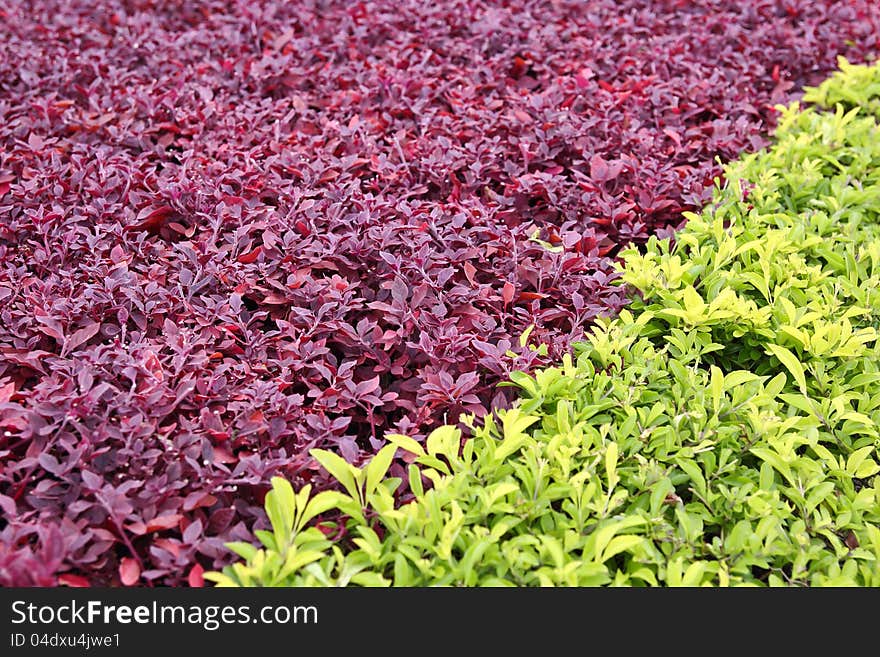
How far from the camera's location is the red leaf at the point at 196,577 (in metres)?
1.70

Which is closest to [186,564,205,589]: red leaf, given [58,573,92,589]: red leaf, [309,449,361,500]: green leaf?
[58,573,92,589]: red leaf

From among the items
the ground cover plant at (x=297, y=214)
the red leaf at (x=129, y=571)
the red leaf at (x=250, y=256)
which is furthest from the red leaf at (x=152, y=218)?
the red leaf at (x=129, y=571)

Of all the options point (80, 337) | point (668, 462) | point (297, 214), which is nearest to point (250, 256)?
point (297, 214)

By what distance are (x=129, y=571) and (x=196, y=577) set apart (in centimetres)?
13

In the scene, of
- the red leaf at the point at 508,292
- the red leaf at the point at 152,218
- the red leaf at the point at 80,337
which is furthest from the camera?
the red leaf at the point at 152,218

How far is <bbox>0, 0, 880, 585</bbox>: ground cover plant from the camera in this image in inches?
74.2

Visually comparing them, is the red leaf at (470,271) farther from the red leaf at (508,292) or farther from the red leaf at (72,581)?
the red leaf at (72,581)

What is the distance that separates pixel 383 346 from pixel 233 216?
2.21 ft

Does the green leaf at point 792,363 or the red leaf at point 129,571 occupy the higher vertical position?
the green leaf at point 792,363

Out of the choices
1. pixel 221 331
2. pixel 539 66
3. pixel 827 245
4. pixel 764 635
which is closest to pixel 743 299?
pixel 827 245

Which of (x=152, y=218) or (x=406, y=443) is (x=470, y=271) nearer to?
(x=406, y=443)

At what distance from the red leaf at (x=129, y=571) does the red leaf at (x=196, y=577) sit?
0.10 meters

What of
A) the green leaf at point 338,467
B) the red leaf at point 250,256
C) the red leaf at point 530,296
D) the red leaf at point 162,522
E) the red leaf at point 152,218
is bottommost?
the red leaf at point 162,522

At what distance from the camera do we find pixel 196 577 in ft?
5.58
